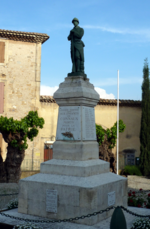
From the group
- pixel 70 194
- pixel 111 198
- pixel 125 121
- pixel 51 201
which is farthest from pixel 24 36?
pixel 70 194

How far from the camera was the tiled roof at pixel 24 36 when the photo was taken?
20234 millimetres

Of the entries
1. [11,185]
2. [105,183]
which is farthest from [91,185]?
[11,185]

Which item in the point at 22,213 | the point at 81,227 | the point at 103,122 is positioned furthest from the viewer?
the point at 103,122

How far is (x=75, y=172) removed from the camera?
7211 mm

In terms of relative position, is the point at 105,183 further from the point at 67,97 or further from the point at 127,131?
the point at 127,131

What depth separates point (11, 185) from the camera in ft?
45.3

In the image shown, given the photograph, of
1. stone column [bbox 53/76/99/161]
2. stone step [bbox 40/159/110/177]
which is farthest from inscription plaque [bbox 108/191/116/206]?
stone column [bbox 53/76/99/161]

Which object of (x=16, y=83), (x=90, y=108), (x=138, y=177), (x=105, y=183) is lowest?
(x=138, y=177)

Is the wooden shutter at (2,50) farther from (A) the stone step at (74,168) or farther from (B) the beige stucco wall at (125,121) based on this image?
(A) the stone step at (74,168)

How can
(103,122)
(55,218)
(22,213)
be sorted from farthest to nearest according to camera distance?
1. (103,122)
2. (22,213)
3. (55,218)

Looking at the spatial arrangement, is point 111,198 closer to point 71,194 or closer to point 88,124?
point 71,194

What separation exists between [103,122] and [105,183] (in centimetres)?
1493

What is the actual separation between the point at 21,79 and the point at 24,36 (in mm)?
2857

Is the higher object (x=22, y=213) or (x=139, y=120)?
(x=139, y=120)
